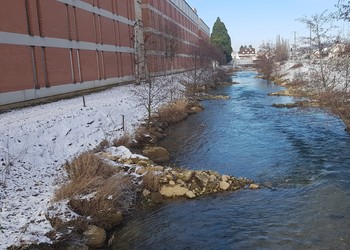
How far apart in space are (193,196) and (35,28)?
1652cm

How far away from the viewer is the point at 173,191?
35.4ft

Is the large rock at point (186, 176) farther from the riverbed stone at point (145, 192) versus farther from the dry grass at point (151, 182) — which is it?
the riverbed stone at point (145, 192)

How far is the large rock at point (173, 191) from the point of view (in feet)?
35.2

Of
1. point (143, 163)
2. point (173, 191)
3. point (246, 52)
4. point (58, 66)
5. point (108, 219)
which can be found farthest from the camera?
point (246, 52)

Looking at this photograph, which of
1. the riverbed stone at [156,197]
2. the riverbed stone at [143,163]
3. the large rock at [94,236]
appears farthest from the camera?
the riverbed stone at [143,163]

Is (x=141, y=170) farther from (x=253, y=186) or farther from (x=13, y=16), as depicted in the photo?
(x=13, y=16)

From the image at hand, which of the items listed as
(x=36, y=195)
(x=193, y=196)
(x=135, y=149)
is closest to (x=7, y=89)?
(x=135, y=149)

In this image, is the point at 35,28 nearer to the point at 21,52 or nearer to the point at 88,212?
the point at 21,52

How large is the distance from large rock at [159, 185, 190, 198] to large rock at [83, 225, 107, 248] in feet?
9.37

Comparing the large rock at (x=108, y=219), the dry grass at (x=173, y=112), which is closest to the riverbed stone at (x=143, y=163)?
the large rock at (x=108, y=219)

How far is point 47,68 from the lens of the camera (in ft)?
75.0

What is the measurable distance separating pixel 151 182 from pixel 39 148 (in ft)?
14.4

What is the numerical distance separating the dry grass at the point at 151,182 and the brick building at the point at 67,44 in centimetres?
1150

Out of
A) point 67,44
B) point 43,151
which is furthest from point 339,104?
point 67,44
